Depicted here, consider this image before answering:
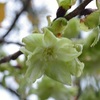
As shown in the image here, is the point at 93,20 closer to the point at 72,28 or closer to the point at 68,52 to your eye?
the point at 68,52

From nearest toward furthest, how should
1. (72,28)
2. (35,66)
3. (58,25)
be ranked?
(58,25) < (35,66) < (72,28)

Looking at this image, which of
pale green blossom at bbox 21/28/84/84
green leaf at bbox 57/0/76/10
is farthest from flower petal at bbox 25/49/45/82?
green leaf at bbox 57/0/76/10

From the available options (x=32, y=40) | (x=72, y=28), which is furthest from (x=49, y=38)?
(x=72, y=28)

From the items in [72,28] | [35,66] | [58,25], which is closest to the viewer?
[58,25]

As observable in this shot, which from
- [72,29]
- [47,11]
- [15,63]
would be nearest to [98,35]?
[72,29]

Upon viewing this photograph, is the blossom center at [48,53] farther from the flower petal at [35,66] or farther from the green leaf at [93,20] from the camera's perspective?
the green leaf at [93,20]
